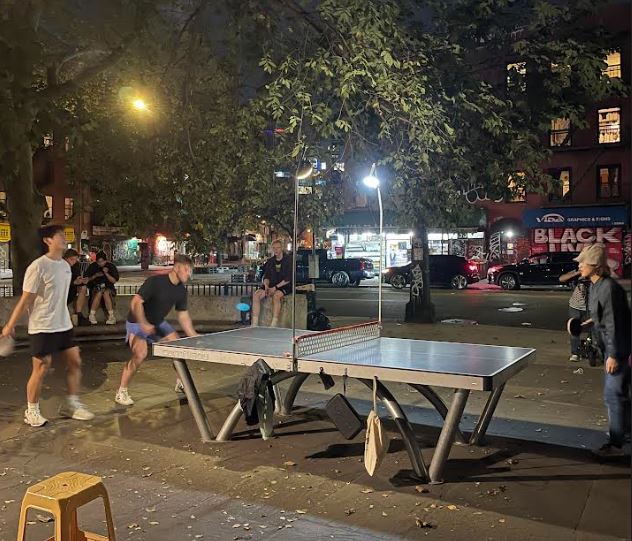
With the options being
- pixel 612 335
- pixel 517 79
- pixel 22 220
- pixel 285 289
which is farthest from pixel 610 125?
pixel 612 335

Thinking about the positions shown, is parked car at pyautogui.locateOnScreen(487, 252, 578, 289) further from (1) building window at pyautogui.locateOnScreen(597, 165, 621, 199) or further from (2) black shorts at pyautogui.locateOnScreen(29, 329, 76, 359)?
(2) black shorts at pyautogui.locateOnScreen(29, 329, 76, 359)

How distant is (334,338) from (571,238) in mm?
30969

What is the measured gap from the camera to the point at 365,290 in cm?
2881

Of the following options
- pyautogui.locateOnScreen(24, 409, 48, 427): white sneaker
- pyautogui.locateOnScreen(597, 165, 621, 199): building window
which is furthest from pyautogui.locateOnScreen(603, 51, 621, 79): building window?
pyautogui.locateOnScreen(24, 409, 48, 427): white sneaker

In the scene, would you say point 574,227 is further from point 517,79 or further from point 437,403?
point 437,403

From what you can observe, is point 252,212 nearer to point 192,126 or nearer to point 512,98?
point 192,126

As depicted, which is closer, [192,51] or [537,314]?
[192,51]

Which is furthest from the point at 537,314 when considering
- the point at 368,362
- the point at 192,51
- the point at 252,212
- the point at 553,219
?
the point at 553,219

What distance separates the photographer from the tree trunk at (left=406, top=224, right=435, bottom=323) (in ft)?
52.8

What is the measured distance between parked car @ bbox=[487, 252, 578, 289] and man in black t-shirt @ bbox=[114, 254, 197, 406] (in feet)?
74.7

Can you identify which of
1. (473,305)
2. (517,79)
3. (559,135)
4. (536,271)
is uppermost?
(559,135)

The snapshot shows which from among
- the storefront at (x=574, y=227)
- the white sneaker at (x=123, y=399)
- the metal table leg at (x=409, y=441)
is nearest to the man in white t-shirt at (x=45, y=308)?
the white sneaker at (x=123, y=399)

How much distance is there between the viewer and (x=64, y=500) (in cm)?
309

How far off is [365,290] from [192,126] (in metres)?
17.6
